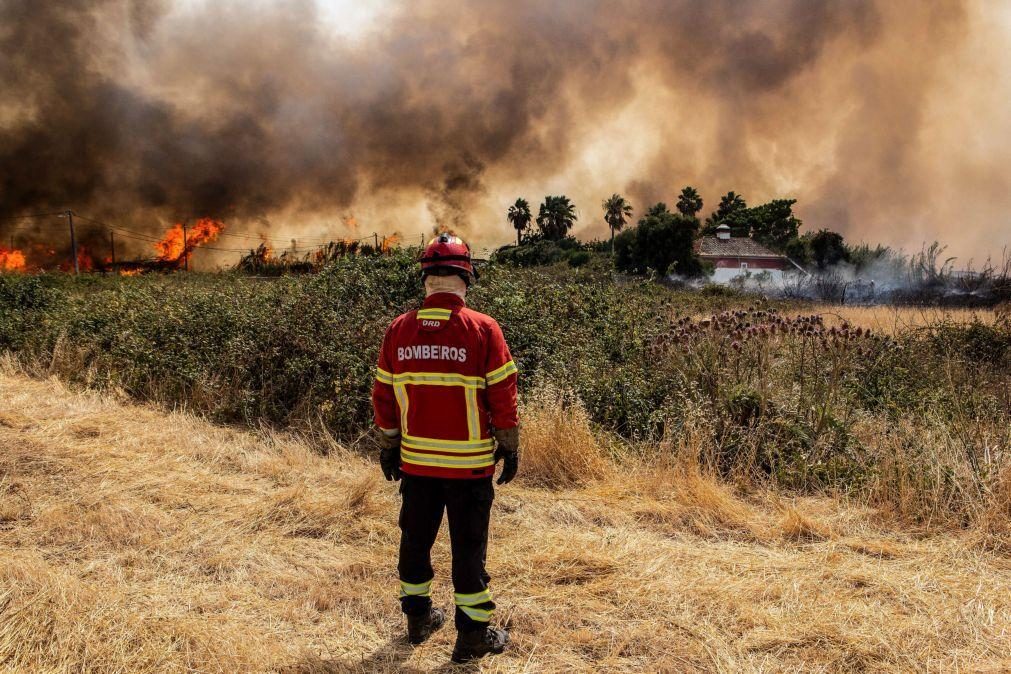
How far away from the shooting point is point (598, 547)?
4.30m

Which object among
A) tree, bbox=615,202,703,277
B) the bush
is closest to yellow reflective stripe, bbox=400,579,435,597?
the bush

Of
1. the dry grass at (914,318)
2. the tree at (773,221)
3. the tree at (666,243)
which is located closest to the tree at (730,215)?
the tree at (773,221)

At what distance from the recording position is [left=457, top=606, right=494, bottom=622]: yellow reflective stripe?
3.11 metres

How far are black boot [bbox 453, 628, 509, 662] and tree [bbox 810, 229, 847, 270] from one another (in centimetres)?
4863

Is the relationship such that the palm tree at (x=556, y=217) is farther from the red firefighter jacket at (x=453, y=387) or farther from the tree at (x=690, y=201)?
the red firefighter jacket at (x=453, y=387)

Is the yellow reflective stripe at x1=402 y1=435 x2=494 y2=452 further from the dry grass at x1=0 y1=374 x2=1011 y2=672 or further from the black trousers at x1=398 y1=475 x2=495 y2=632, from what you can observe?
the dry grass at x1=0 y1=374 x2=1011 y2=672

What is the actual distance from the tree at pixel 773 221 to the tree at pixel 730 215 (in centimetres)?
82

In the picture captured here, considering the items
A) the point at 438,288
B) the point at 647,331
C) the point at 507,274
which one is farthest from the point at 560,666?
the point at 507,274

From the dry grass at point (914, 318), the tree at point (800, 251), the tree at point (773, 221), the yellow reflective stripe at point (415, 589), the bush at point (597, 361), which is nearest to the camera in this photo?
the yellow reflective stripe at point (415, 589)

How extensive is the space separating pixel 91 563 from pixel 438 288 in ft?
9.64

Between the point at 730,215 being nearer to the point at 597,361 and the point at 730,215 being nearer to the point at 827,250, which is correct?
the point at 827,250

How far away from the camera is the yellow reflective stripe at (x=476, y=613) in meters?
3.11

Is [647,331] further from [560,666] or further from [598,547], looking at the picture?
[560,666]

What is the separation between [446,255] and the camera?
3.09 meters
